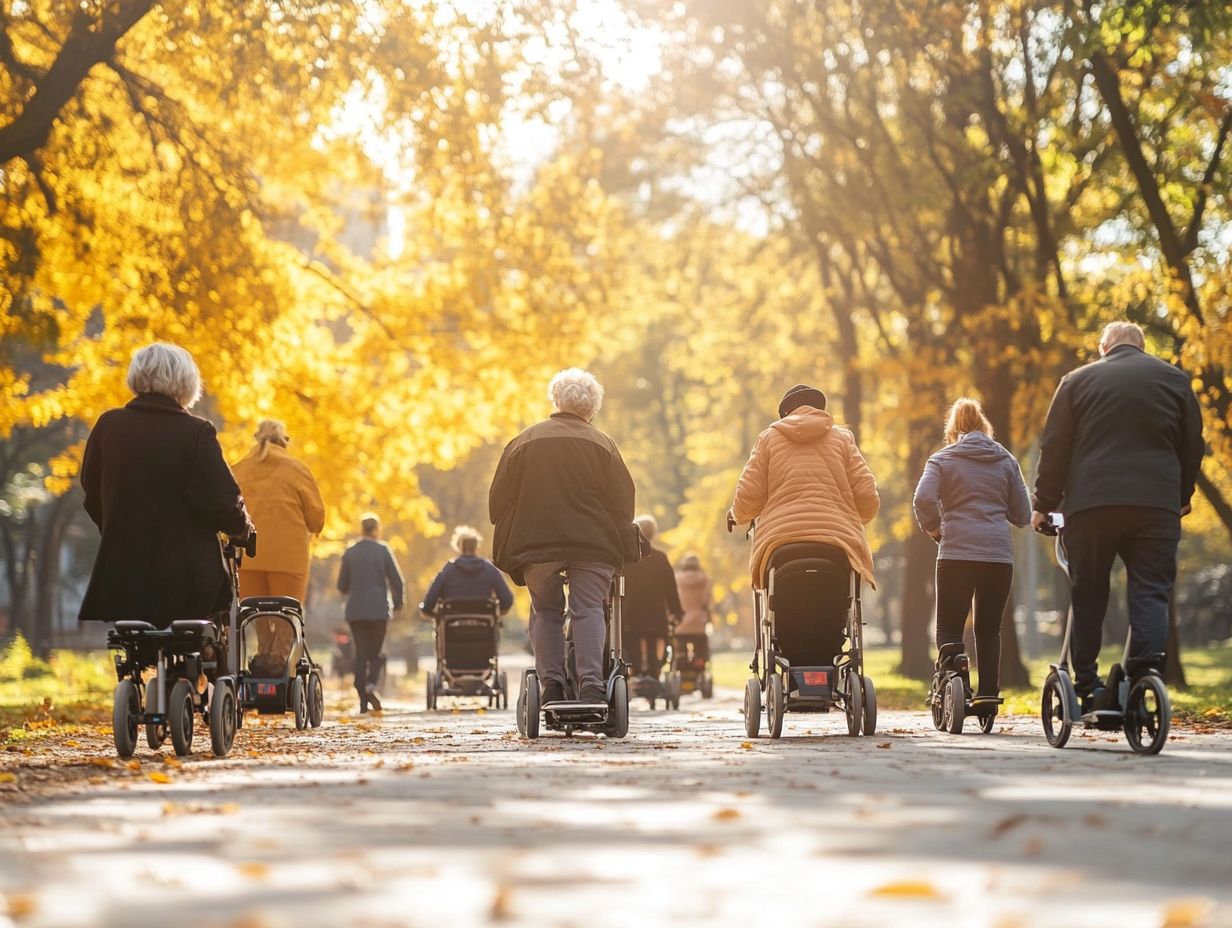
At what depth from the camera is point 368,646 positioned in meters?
19.3

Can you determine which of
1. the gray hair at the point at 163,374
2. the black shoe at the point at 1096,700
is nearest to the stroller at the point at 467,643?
the gray hair at the point at 163,374

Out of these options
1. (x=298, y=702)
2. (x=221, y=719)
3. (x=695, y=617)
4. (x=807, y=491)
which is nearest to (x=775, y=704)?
(x=807, y=491)

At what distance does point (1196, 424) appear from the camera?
9852 millimetres

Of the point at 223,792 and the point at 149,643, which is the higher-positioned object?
the point at 149,643

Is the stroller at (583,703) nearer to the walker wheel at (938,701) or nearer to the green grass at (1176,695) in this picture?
the walker wheel at (938,701)

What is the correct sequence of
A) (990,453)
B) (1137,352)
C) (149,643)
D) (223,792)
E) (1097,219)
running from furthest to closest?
(1097,219) → (990,453) → (1137,352) → (149,643) → (223,792)

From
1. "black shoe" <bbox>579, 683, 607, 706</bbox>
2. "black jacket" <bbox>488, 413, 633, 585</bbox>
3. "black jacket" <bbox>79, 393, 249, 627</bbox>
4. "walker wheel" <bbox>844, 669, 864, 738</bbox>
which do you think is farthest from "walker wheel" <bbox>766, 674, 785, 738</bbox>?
"black jacket" <bbox>79, 393, 249, 627</bbox>

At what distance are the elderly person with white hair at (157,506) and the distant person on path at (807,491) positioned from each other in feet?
10.1

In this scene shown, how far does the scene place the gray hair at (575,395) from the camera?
38.2 ft

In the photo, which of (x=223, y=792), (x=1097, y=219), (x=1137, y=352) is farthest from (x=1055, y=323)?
(x=223, y=792)

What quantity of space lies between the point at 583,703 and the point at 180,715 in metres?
2.45

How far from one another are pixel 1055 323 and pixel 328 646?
58.5 meters

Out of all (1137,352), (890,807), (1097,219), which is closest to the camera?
(890,807)

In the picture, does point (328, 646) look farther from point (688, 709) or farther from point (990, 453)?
point (990, 453)
